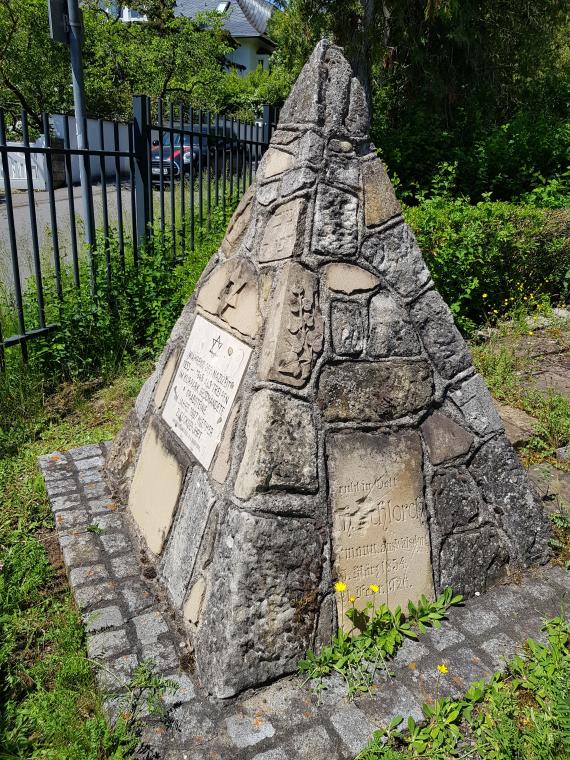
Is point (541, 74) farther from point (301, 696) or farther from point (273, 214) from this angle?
point (301, 696)

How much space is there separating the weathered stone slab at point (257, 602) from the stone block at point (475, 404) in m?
0.76

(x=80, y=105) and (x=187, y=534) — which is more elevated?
(x=80, y=105)

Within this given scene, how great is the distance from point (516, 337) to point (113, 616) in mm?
4290

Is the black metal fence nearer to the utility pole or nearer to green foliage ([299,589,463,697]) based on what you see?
the utility pole

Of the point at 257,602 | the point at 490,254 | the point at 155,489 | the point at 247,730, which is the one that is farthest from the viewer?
the point at 490,254

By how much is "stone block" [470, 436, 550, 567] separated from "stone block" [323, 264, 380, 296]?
0.80 m

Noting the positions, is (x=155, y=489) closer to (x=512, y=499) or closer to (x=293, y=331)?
(x=293, y=331)

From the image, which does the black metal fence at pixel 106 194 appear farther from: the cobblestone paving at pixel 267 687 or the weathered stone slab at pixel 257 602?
the weathered stone slab at pixel 257 602

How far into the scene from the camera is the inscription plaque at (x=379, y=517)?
7.06ft

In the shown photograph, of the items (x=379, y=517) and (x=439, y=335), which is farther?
(x=439, y=335)

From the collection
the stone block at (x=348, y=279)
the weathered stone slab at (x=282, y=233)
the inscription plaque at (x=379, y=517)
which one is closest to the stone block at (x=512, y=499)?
the inscription plaque at (x=379, y=517)

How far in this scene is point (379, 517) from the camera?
2207 mm

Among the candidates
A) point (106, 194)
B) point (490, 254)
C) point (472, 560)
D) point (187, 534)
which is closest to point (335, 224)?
point (187, 534)

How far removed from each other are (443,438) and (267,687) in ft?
3.46
